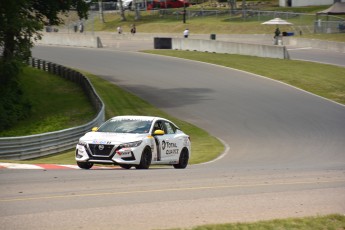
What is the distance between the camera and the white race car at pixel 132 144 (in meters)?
18.7

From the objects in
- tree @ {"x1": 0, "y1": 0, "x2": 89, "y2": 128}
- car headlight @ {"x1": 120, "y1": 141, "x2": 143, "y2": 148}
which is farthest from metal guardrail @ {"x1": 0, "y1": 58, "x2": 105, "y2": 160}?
tree @ {"x1": 0, "y1": 0, "x2": 89, "y2": 128}

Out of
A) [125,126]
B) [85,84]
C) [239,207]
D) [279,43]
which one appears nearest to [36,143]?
[125,126]

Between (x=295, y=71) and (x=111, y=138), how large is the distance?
3795cm

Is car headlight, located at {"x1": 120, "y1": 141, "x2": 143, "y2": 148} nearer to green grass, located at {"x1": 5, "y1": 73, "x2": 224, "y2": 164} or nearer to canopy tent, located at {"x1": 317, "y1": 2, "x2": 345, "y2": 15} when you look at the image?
green grass, located at {"x1": 5, "y1": 73, "x2": 224, "y2": 164}

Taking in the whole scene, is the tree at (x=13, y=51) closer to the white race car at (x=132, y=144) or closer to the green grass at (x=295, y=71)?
the green grass at (x=295, y=71)

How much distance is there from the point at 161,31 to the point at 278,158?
72221 millimetres

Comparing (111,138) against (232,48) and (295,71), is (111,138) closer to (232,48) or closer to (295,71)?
(295,71)

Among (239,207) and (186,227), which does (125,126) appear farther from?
(186,227)

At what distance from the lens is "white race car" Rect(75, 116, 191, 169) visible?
1872 centimetres

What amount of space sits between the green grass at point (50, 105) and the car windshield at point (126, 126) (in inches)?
629

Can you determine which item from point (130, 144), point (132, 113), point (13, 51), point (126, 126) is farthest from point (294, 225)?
point (13, 51)

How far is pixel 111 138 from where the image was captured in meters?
19.0

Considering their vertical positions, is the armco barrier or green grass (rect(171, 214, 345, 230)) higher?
green grass (rect(171, 214, 345, 230))

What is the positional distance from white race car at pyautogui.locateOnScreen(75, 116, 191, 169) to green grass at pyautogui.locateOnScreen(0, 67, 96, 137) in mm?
15603
